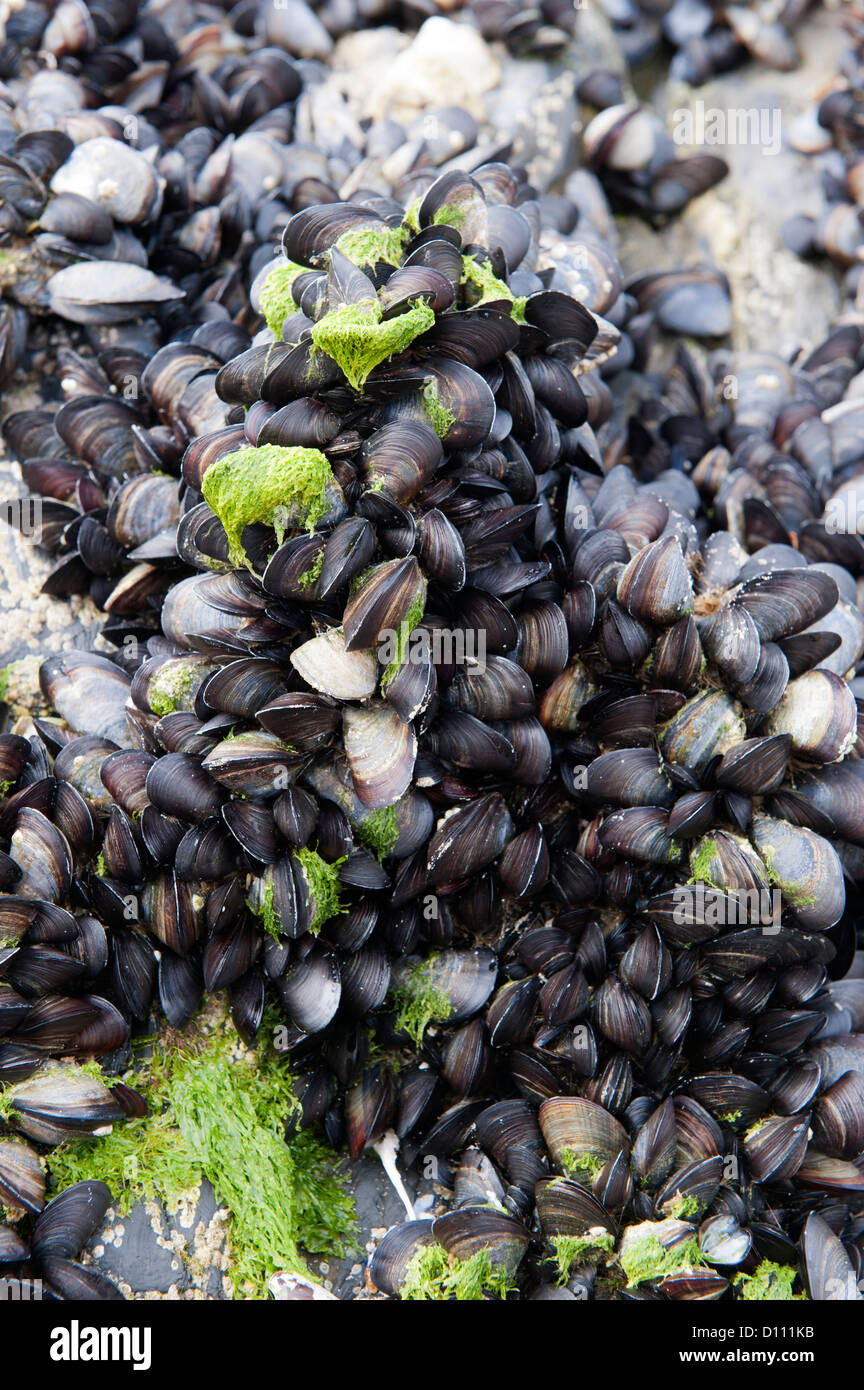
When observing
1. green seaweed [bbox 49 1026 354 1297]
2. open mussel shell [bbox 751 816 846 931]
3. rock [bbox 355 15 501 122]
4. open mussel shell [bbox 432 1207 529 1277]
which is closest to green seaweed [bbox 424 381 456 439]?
open mussel shell [bbox 751 816 846 931]

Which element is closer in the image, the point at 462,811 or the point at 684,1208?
the point at 684,1208

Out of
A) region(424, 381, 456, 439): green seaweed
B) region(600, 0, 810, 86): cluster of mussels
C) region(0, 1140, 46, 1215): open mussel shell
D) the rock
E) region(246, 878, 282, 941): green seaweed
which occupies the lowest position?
region(0, 1140, 46, 1215): open mussel shell

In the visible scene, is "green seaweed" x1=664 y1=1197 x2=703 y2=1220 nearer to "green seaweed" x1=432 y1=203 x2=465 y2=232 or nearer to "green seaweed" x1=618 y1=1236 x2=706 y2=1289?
"green seaweed" x1=618 y1=1236 x2=706 y2=1289

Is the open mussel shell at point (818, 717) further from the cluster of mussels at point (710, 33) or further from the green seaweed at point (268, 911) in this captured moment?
the cluster of mussels at point (710, 33)

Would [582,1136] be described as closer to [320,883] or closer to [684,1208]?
[684,1208]

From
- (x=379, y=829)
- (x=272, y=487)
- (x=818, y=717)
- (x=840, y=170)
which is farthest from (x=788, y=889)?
(x=840, y=170)

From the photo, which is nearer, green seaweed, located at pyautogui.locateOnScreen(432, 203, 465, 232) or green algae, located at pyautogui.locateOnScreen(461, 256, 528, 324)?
green algae, located at pyautogui.locateOnScreen(461, 256, 528, 324)

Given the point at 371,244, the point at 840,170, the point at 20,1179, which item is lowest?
the point at 20,1179
